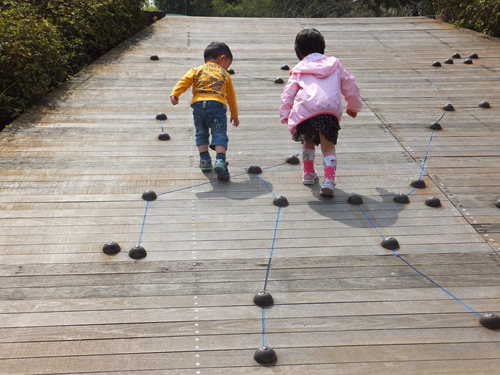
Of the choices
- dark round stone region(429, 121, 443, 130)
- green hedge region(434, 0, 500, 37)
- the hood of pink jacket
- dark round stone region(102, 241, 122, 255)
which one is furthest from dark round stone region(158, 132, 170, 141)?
green hedge region(434, 0, 500, 37)

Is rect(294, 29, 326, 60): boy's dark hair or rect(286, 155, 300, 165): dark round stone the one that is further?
rect(286, 155, 300, 165): dark round stone

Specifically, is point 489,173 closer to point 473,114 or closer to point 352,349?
point 473,114

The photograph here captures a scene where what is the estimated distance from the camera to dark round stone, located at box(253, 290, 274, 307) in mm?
2799

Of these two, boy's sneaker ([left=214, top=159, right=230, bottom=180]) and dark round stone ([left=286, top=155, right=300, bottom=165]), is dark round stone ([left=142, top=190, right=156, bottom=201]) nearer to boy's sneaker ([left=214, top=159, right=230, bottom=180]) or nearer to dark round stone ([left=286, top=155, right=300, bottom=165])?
boy's sneaker ([left=214, top=159, right=230, bottom=180])

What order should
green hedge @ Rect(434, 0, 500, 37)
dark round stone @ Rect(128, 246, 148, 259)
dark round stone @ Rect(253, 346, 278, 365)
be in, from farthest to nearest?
green hedge @ Rect(434, 0, 500, 37) → dark round stone @ Rect(128, 246, 148, 259) → dark round stone @ Rect(253, 346, 278, 365)

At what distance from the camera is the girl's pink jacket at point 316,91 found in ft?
12.6

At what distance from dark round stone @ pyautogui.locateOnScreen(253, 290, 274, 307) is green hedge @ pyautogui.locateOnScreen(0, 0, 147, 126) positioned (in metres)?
3.94

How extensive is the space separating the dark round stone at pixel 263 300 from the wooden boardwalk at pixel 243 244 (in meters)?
0.05

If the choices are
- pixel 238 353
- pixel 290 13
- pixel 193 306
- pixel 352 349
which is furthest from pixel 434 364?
pixel 290 13

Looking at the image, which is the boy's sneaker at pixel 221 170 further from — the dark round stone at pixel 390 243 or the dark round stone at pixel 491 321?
the dark round stone at pixel 491 321

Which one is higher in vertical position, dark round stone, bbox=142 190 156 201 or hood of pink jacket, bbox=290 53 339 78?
hood of pink jacket, bbox=290 53 339 78

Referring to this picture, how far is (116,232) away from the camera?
3494mm

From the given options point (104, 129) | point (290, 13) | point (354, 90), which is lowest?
point (290, 13)

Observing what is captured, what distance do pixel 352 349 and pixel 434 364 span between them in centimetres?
39
